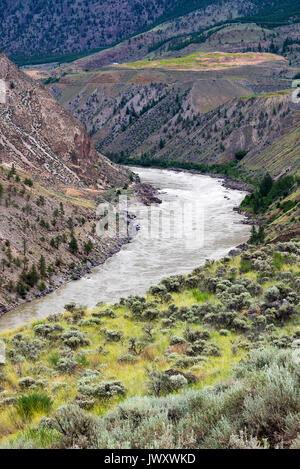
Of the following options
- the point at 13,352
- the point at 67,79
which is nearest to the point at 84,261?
the point at 13,352

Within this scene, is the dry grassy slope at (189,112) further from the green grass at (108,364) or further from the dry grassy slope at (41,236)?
the green grass at (108,364)

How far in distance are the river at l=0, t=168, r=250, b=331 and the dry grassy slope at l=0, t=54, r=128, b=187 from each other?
999 cm

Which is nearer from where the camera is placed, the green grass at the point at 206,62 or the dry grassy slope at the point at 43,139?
the dry grassy slope at the point at 43,139

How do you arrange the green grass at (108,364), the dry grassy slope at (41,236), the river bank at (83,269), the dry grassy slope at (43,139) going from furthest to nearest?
the dry grassy slope at (43,139), the dry grassy slope at (41,236), the river bank at (83,269), the green grass at (108,364)

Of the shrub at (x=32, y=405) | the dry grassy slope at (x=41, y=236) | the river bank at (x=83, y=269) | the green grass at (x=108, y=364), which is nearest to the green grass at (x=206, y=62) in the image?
the river bank at (x=83, y=269)

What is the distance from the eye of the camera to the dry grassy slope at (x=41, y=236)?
3344 cm

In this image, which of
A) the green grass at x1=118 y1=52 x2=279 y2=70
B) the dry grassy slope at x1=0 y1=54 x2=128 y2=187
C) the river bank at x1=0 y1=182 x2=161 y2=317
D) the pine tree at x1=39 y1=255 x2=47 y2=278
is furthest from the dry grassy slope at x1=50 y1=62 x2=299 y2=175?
the pine tree at x1=39 y1=255 x2=47 y2=278

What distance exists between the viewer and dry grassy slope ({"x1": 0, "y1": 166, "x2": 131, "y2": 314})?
33.4 meters

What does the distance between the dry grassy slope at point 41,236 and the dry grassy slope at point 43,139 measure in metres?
9.53

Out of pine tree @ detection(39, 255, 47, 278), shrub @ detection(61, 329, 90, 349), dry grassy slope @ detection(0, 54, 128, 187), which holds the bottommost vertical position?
pine tree @ detection(39, 255, 47, 278)

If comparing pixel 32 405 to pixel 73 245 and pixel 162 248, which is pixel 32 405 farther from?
pixel 162 248

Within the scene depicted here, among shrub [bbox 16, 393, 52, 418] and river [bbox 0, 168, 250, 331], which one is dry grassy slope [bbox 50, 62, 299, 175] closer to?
river [bbox 0, 168, 250, 331]

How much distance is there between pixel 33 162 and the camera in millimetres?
56000
